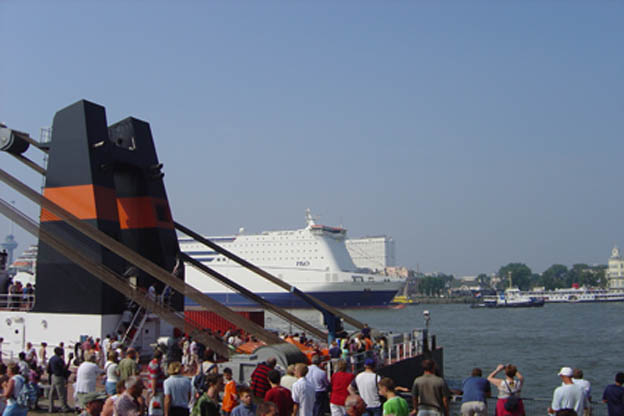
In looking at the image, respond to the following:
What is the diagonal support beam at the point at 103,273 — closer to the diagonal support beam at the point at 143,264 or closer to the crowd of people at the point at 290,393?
the diagonal support beam at the point at 143,264

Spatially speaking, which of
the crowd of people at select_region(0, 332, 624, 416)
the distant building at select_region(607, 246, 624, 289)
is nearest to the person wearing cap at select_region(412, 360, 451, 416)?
the crowd of people at select_region(0, 332, 624, 416)

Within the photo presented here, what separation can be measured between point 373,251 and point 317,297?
46.5 m

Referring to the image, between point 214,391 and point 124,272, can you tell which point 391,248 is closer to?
point 124,272

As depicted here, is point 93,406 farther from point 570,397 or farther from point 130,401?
point 570,397

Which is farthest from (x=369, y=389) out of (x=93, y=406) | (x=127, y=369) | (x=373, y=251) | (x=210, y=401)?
(x=373, y=251)

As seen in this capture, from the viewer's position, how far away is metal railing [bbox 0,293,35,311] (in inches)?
636

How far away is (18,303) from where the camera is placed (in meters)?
16.9

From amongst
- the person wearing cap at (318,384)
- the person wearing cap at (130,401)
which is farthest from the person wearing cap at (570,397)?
the person wearing cap at (130,401)

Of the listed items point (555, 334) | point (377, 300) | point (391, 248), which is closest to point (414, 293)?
point (391, 248)

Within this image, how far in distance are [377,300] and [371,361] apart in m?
66.0

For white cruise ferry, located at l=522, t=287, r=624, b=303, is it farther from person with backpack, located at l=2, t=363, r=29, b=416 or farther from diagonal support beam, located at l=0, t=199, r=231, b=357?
person with backpack, located at l=2, t=363, r=29, b=416

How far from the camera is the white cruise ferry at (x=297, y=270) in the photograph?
6588 cm

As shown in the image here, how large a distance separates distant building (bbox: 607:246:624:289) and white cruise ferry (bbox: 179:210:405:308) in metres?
101

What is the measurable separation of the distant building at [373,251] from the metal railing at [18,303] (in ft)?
304
